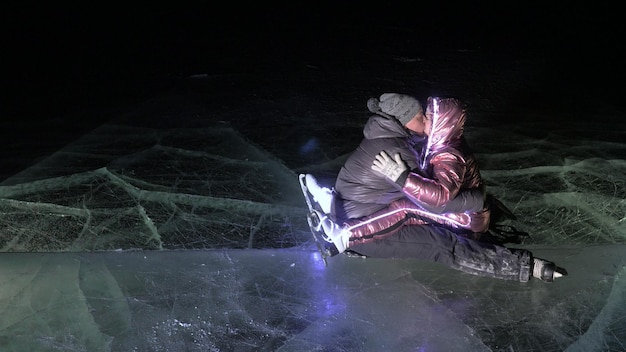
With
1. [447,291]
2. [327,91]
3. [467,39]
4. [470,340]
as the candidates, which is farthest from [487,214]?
[467,39]

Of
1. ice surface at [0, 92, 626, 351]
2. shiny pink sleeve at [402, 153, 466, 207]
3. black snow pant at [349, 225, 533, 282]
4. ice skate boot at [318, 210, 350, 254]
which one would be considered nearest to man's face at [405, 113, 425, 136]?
shiny pink sleeve at [402, 153, 466, 207]

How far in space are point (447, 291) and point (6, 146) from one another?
3.97 meters

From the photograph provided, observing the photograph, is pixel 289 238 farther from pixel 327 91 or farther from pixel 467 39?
pixel 467 39

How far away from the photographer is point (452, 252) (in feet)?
10.9

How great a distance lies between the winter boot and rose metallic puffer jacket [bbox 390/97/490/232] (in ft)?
1.74

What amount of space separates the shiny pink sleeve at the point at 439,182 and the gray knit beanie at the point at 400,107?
0.27 metres

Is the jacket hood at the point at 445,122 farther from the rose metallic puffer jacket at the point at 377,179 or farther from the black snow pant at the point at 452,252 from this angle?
the black snow pant at the point at 452,252

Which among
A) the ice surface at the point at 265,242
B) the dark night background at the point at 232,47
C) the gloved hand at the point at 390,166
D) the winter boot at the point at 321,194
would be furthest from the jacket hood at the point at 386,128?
the dark night background at the point at 232,47

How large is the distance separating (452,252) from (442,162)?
540 millimetres

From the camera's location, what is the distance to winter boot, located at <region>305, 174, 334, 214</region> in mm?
3506

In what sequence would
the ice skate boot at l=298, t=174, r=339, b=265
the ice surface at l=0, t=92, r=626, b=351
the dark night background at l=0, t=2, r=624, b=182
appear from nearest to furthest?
1. the ice surface at l=0, t=92, r=626, b=351
2. the ice skate boot at l=298, t=174, r=339, b=265
3. the dark night background at l=0, t=2, r=624, b=182

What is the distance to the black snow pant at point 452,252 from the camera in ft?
10.6

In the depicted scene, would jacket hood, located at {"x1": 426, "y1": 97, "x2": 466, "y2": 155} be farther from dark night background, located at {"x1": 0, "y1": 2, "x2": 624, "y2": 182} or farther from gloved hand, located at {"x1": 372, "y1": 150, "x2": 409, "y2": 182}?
dark night background, located at {"x1": 0, "y1": 2, "x2": 624, "y2": 182}

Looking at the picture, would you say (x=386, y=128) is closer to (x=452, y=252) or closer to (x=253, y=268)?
(x=452, y=252)
